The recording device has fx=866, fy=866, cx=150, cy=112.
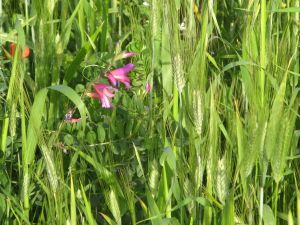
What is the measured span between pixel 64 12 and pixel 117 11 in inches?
11.8

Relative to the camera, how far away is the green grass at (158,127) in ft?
Result: 5.16

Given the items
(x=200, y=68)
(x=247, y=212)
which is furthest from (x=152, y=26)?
(x=247, y=212)

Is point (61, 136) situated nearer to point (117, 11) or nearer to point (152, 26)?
point (152, 26)

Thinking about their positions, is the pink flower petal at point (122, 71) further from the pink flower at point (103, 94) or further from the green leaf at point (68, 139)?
the green leaf at point (68, 139)

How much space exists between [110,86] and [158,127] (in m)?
0.20

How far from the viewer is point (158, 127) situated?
184 centimetres

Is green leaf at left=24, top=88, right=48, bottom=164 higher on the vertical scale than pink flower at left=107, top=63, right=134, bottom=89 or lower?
lower

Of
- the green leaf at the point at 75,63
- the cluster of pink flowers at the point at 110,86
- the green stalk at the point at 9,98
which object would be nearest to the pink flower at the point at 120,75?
the cluster of pink flowers at the point at 110,86

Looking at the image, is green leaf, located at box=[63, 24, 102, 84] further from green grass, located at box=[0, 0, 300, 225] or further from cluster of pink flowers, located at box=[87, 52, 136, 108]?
cluster of pink flowers, located at box=[87, 52, 136, 108]

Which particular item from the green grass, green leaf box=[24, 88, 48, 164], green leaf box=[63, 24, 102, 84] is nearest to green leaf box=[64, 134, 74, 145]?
the green grass

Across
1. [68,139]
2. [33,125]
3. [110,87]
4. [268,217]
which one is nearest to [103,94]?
[110,87]

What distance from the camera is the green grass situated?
1573 mm

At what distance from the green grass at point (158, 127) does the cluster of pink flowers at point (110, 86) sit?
0.07 feet

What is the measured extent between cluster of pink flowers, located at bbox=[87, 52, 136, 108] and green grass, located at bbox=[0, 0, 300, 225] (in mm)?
21
